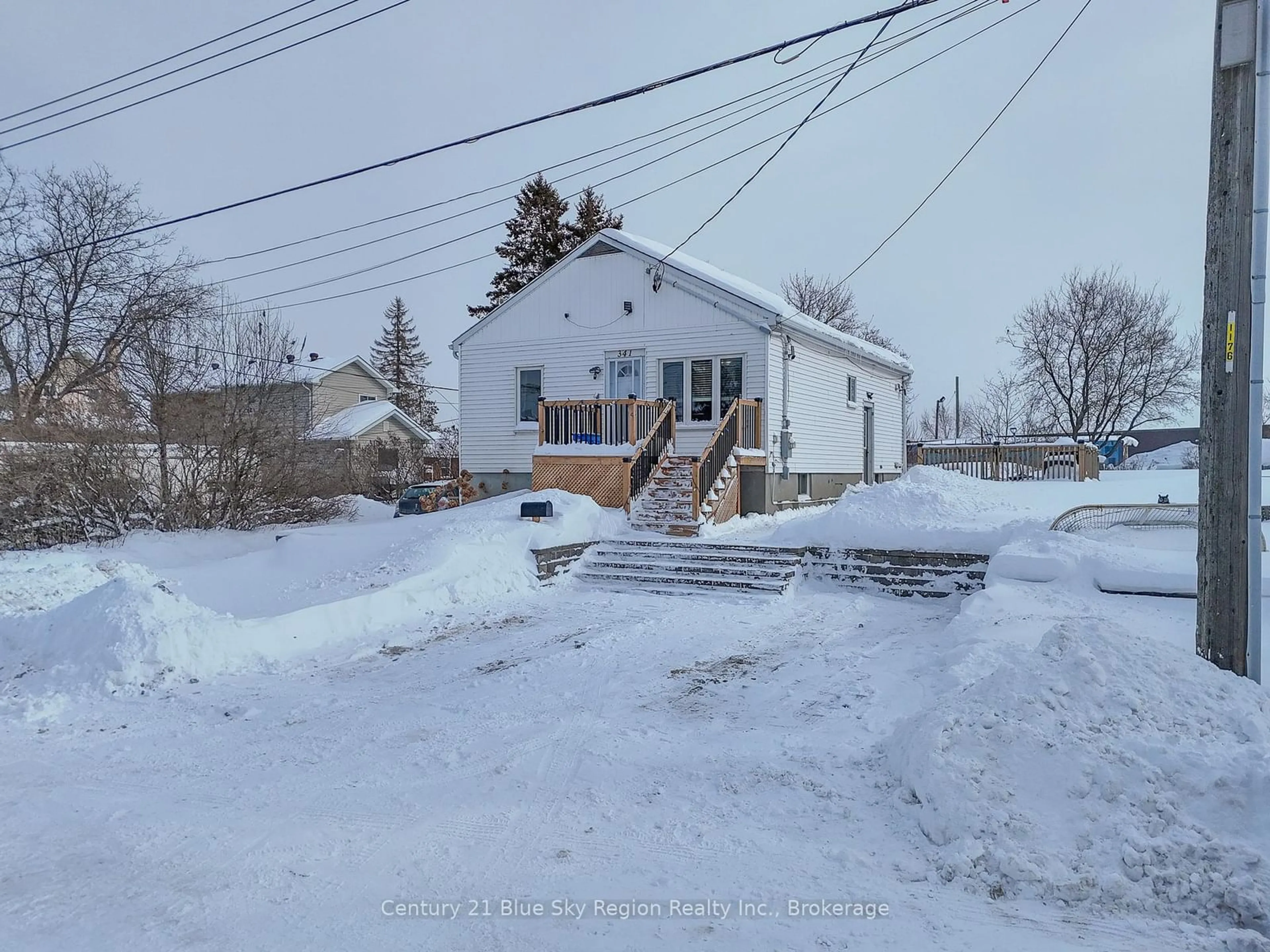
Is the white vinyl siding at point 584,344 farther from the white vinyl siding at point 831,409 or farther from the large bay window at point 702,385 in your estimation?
the white vinyl siding at point 831,409

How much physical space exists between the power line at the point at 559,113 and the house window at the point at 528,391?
27.5 ft

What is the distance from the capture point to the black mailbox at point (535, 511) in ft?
38.2

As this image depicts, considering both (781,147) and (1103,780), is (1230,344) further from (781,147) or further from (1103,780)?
(781,147)

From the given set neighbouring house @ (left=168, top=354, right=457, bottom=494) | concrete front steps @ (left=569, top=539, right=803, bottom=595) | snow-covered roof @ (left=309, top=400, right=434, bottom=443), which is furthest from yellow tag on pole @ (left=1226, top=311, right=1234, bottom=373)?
snow-covered roof @ (left=309, top=400, right=434, bottom=443)

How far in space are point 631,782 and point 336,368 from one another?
1427 inches

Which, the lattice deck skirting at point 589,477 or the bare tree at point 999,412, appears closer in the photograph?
the lattice deck skirting at point 589,477

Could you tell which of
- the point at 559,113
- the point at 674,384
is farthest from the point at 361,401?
the point at 559,113

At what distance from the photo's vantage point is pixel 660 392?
650 inches

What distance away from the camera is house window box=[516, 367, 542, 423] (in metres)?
18.1

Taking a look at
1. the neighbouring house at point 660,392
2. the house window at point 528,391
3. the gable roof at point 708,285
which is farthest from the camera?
the house window at point 528,391

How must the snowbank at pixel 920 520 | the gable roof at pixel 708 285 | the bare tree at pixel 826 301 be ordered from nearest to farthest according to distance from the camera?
the snowbank at pixel 920 520 < the gable roof at pixel 708 285 < the bare tree at pixel 826 301

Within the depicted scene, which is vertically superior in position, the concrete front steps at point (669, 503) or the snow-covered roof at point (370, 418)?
the snow-covered roof at point (370, 418)

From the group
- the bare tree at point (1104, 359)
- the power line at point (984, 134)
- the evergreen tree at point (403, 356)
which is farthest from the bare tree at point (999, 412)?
the evergreen tree at point (403, 356)

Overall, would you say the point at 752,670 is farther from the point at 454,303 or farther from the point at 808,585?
the point at 454,303
